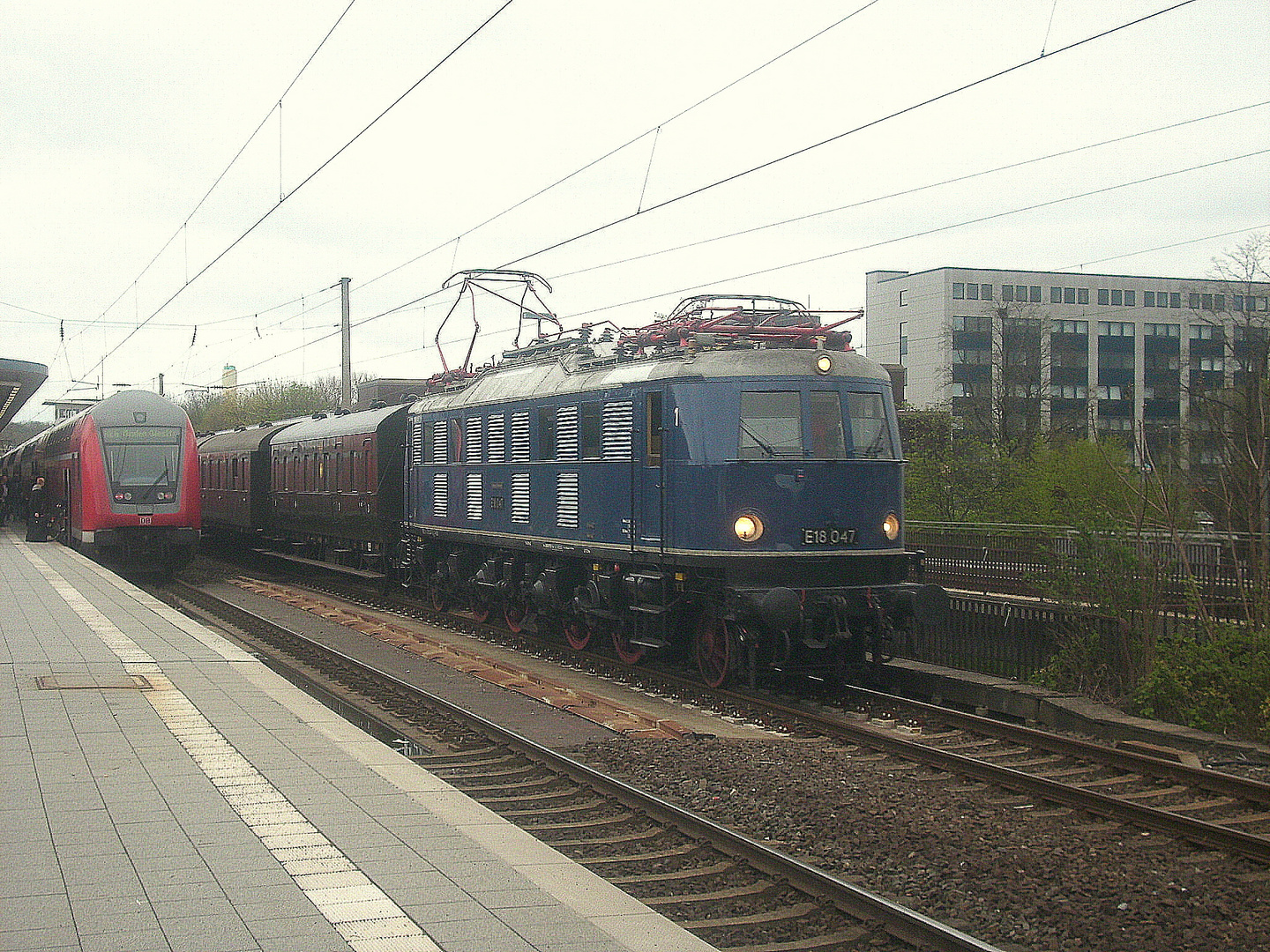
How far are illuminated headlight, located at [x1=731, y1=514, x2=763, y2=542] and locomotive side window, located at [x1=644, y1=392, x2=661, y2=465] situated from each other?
4.09 feet

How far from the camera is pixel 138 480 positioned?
26891mm

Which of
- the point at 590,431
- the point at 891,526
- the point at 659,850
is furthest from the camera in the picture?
the point at 590,431

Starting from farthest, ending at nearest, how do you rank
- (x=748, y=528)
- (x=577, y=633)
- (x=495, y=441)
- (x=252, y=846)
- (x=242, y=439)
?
(x=242, y=439), (x=495, y=441), (x=577, y=633), (x=748, y=528), (x=252, y=846)

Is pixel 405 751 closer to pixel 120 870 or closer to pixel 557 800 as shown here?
pixel 557 800

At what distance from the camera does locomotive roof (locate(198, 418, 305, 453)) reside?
3403 cm

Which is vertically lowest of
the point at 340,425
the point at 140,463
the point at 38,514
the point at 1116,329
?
the point at 38,514

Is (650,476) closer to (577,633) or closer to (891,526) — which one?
(891,526)

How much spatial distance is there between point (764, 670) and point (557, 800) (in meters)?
5.00

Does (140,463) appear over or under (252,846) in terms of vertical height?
over

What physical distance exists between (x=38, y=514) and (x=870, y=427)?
31.0 meters

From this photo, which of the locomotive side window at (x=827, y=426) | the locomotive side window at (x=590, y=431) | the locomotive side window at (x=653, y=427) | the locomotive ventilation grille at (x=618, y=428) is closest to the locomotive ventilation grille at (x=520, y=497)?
the locomotive side window at (x=590, y=431)

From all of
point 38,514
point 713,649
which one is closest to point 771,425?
point 713,649

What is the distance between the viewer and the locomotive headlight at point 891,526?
1301cm

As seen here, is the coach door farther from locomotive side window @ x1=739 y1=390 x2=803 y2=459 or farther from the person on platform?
the person on platform
